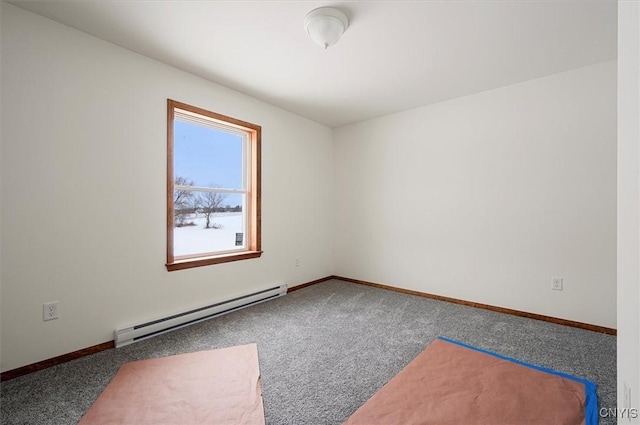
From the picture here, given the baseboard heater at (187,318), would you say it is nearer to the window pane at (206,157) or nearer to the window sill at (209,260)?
the window sill at (209,260)

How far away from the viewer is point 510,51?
2.42 meters

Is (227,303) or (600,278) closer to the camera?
(600,278)

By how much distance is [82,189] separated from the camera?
86.0 inches

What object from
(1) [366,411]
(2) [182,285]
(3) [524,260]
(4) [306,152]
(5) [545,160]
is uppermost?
(4) [306,152]

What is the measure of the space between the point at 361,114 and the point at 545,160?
85.6 inches

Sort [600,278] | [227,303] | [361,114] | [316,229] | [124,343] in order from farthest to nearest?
[316,229] < [361,114] < [227,303] < [600,278] < [124,343]

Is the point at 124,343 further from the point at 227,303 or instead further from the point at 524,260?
the point at 524,260

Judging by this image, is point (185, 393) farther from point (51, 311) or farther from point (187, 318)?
point (51, 311)

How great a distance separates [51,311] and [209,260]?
122 centimetres

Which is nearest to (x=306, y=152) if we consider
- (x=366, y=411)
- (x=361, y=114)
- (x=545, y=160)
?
(x=361, y=114)
